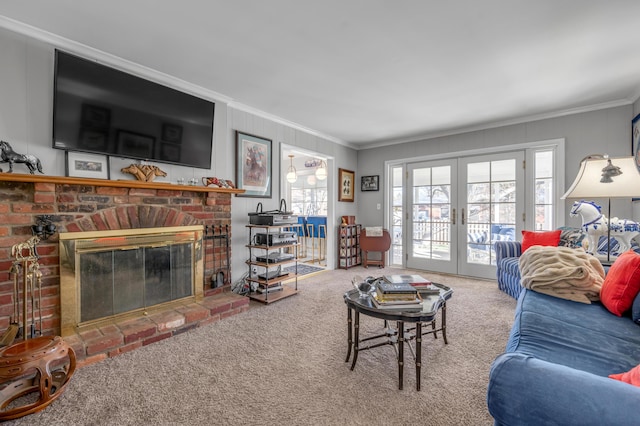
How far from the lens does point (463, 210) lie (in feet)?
14.6

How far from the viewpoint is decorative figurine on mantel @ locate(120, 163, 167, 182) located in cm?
251

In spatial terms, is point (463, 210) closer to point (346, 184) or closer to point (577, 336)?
point (346, 184)

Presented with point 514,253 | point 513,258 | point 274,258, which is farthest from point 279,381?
point 514,253

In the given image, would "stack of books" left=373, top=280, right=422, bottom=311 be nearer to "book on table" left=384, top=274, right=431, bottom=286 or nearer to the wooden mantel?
"book on table" left=384, top=274, right=431, bottom=286

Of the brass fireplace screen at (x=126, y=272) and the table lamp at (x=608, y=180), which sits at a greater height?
the table lamp at (x=608, y=180)

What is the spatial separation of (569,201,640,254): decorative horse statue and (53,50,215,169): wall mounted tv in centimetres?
380

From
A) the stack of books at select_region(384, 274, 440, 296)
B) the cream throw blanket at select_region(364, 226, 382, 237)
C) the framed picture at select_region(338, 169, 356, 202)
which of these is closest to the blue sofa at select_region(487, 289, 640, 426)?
the stack of books at select_region(384, 274, 440, 296)

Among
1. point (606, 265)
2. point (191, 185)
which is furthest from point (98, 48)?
point (606, 265)

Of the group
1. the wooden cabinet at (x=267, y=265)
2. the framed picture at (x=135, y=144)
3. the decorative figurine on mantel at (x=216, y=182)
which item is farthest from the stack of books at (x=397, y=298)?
the framed picture at (x=135, y=144)

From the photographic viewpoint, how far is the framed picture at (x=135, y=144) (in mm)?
2410

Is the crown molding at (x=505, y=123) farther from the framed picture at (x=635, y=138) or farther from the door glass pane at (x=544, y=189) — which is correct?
the door glass pane at (x=544, y=189)

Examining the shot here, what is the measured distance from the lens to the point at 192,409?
4.99 ft

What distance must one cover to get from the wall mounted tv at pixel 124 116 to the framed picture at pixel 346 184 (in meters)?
2.63

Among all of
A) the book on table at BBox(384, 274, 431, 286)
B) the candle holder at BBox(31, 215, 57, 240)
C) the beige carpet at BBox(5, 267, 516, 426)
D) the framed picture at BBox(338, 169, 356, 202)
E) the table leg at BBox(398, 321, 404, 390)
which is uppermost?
the framed picture at BBox(338, 169, 356, 202)
